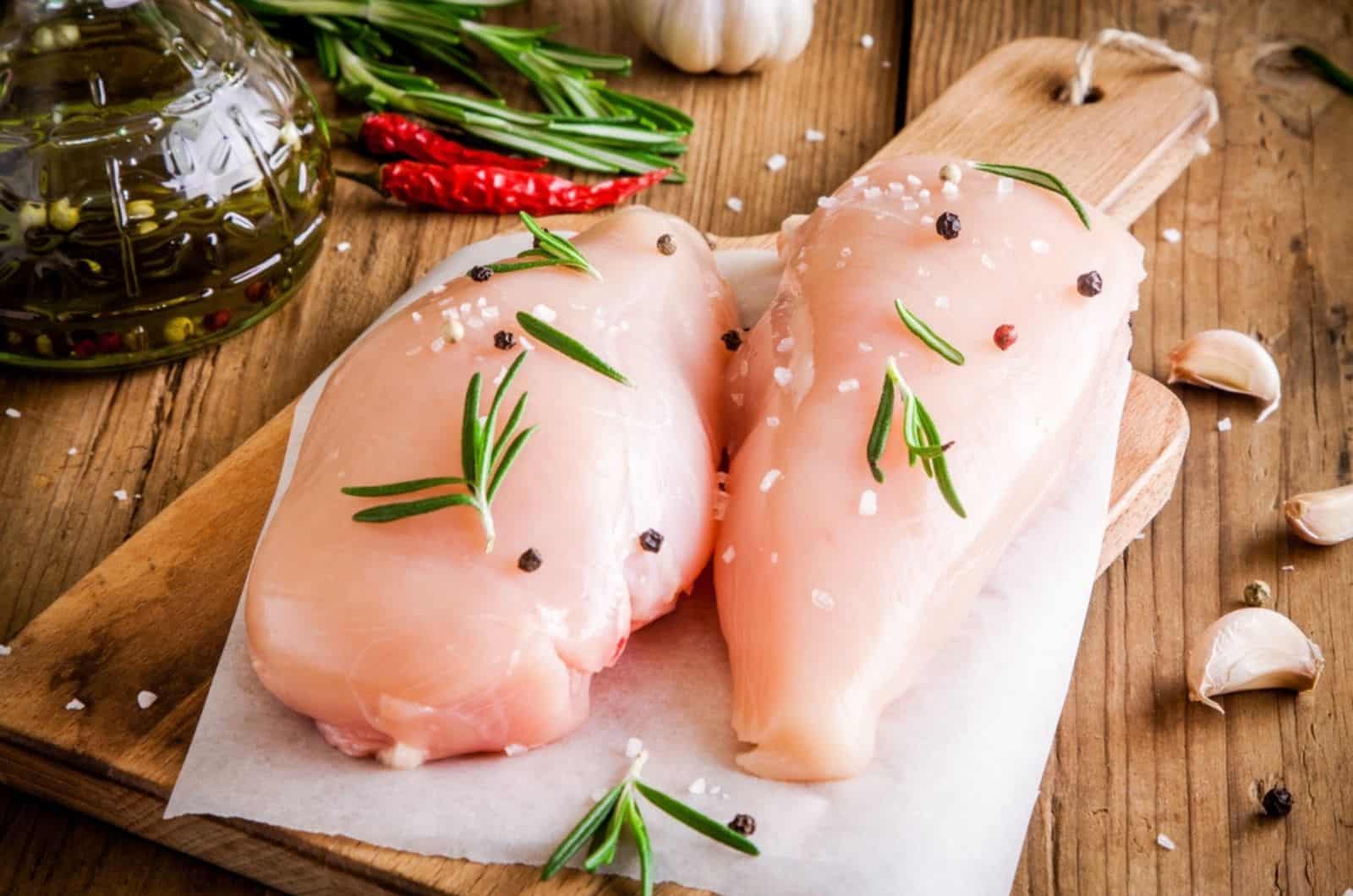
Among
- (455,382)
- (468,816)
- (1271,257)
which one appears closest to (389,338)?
(455,382)

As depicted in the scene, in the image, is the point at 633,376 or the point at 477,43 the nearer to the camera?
the point at 633,376

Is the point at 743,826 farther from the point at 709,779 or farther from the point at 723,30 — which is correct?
the point at 723,30

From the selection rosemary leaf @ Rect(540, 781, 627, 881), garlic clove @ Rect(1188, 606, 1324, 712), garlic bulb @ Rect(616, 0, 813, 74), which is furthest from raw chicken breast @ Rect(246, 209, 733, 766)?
garlic bulb @ Rect(616, 0, 813, 74)

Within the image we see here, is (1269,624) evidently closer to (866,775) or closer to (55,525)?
(866,775)

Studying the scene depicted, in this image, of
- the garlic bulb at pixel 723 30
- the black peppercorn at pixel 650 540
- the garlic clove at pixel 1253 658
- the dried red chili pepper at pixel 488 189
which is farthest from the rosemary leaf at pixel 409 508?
the garlic bulb at pixel 723 30

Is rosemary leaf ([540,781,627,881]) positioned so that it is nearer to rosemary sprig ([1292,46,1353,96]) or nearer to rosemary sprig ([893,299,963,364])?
rosemary sprig ([893,299,963,364])

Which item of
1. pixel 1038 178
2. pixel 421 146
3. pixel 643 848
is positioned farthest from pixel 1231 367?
pixel 421 146

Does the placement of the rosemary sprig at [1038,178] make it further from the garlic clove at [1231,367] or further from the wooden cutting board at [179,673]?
the garlic clove at [1231,367]
